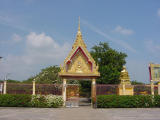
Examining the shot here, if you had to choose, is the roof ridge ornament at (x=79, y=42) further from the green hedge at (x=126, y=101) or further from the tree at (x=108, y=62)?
the tree at (x=108, y=62)

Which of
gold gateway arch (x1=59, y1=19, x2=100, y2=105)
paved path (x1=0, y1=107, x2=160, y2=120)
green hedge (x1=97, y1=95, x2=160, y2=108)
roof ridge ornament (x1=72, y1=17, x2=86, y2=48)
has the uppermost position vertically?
roof ridge ornament (x1=72, y1=17, x2=86, y2=48)

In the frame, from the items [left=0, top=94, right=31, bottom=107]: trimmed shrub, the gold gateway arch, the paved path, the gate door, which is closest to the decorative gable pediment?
the gold gateway arch

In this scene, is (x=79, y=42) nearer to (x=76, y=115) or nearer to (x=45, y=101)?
(x=45, y=101)

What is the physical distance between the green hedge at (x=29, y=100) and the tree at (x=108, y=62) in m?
10.8

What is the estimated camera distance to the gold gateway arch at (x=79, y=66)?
17422 millimetres

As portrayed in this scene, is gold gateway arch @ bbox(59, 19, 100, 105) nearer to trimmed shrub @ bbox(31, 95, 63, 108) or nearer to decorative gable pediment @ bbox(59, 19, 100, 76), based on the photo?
decorative gable pediment @ bbox(59, 19, 100, 76)

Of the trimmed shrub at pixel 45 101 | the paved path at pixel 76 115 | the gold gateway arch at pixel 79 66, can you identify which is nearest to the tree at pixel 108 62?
the gold gateway arch at pixel 79 66

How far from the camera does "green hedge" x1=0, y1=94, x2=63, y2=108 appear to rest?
1592cm

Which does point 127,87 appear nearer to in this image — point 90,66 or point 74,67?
point 90,66

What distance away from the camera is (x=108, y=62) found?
27703 millimetres

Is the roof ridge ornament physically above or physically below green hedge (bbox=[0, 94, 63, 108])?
above

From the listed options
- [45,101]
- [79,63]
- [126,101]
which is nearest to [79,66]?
[79,63]

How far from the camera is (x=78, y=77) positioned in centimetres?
1780

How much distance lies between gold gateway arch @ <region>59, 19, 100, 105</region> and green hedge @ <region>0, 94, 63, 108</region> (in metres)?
1.35
